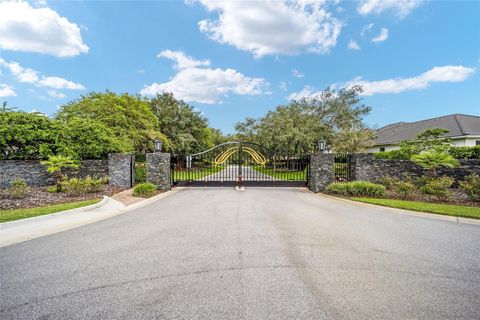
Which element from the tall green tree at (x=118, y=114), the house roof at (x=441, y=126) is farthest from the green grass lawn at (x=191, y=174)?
the house roof at (x=441, y=126)

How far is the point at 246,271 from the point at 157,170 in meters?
7.94

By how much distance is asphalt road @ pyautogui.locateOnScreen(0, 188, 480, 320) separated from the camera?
2107 millimetres

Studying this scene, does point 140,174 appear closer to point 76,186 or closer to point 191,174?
point 191,174

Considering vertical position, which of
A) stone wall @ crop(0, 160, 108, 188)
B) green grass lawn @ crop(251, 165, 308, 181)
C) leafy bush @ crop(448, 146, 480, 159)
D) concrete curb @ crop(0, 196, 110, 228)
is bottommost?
concrete curb @ crop(0, 196, 110, 228)

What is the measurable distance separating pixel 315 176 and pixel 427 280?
22.5ft

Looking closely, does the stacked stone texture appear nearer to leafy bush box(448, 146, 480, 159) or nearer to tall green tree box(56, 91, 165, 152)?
leafy bush box(448, 146, 480, 159)

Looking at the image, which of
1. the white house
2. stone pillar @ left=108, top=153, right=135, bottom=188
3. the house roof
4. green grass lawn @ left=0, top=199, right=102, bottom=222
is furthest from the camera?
the house roof

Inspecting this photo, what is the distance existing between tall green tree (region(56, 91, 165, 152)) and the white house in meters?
22.7

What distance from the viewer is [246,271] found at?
281cm

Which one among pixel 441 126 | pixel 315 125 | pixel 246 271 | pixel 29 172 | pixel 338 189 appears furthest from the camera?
pixel 315 125

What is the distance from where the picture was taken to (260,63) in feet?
52.9

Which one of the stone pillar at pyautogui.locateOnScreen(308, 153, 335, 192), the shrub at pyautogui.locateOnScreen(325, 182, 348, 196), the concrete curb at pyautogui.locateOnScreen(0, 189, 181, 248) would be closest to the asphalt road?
the concrete curb at pyautogui.locateOnScreen(0, 189, 181, 248)

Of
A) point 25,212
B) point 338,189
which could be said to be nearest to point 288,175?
point 338,189

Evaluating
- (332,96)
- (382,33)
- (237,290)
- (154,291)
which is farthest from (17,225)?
(332,96)
